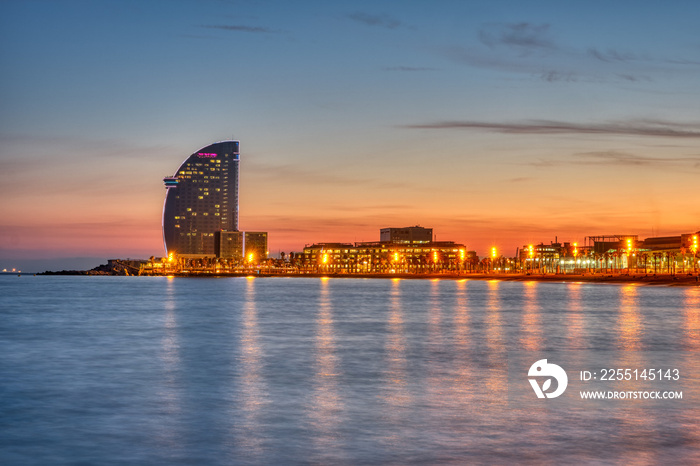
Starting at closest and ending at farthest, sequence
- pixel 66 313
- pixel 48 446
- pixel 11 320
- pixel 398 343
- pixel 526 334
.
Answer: pixel 48 446
pixel 398 343
pixel 526 334
pixel 11 320
pixel 66 313

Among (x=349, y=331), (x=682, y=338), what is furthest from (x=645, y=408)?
(x=349, y=331)

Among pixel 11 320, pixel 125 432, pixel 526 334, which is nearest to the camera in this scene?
pixel 125 432

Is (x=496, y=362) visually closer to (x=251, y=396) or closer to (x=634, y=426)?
(x=251, y=396)

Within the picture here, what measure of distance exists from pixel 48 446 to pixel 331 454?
6.21m

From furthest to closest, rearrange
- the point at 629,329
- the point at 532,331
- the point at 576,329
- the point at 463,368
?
the point at 576,329 → the point at 629,329 → the point at 532,331 → the point at 463,368

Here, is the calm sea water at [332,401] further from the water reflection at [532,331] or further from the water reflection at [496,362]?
the water reflection at [532,331]

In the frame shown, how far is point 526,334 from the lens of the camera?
147 ft

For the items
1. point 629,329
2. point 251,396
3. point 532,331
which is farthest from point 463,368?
point 629,329

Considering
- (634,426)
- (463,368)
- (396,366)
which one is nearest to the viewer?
(634,426)

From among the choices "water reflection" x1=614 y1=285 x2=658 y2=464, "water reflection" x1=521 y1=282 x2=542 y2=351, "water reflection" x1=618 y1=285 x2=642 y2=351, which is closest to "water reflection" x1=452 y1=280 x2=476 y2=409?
"water reflection" x1=521 y1=282 x2=542 y2=351

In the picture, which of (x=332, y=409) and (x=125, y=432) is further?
(x=332, y=409)

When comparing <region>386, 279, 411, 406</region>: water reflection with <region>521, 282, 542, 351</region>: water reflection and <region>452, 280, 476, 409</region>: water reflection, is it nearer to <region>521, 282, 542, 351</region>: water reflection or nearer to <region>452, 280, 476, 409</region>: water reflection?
<region>452, 280, 476, 409</region>: water reflection

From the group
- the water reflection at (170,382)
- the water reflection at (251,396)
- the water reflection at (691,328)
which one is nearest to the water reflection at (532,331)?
the water reflection at (691,328)

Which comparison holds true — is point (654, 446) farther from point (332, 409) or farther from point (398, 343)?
point (398, 343)
